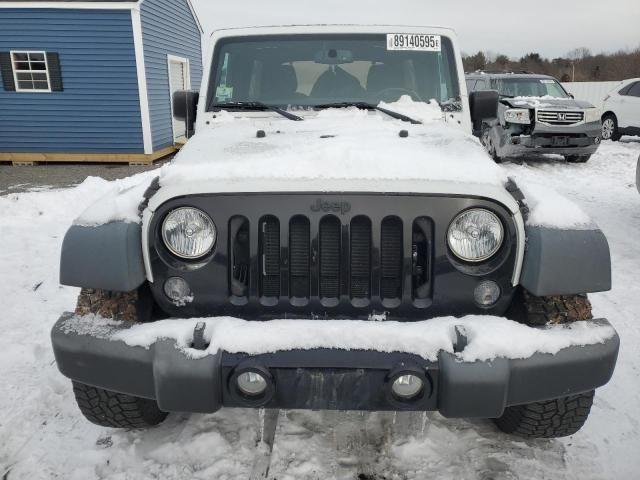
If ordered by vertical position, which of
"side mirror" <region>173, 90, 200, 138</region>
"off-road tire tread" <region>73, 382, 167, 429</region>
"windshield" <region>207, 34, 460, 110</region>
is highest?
"windshield" <region>207, 34, 460, 110</region>

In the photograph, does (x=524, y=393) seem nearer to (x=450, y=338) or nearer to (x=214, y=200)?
(x=450, y=338)

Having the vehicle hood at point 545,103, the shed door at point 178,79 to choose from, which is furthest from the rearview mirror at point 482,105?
the shed door at point 178,79

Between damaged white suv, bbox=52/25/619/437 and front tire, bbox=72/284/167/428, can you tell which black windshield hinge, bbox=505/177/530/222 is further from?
front tire, bbox=72/284/167/428

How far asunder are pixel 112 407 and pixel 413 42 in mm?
2867

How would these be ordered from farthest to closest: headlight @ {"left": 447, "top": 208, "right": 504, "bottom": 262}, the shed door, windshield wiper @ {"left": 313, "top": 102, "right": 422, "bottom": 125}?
the shed door < windshield wiper @ {"left": 313, "top": 102, "right": 422, "bottom": 125} < headlight @ {"left": 447, "top": 208, "right": 504, "bottom": 262}

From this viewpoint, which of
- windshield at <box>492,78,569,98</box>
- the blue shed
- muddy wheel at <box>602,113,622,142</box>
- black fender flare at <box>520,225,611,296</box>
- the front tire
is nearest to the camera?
black fender flare at <box>520,225,611,296</box>

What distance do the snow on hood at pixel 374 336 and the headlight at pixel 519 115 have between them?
9870 mm

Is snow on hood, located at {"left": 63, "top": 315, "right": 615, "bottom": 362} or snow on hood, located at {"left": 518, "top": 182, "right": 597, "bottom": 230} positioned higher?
snow on hood, located at {"left": 518, "top": 182, "right": 597, "bottom": 230}

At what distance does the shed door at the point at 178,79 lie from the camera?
14.2 metres

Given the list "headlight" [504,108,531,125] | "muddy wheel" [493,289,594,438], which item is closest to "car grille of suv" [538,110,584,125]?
"headlight" [504,108,531,125]

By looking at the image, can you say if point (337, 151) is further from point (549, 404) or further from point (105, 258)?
point (549, 404)

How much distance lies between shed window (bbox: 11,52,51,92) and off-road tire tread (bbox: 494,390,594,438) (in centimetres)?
1221

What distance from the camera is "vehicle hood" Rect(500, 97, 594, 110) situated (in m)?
11.0

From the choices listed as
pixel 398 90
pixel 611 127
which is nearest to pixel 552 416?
pixel 398 90
